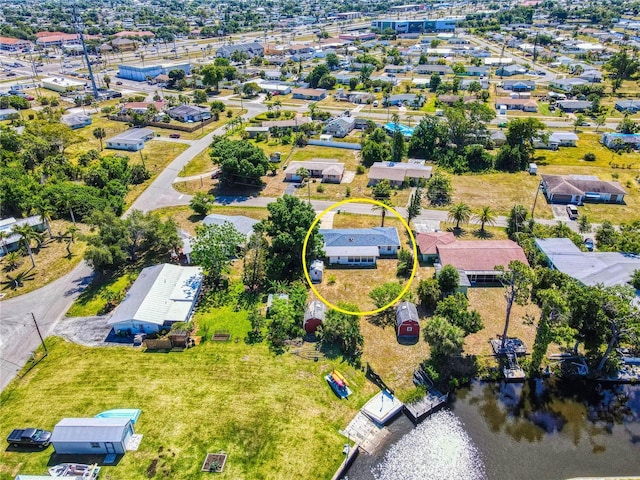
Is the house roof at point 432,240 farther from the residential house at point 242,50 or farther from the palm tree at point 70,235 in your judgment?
the residential house at point 242,50

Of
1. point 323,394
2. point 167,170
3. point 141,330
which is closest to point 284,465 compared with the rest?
point 323,394

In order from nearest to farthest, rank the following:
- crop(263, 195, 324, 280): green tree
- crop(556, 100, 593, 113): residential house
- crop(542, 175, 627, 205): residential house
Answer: crop(263, 195, 324, 280): green tree
crop(542, 175, 627, 205): residential house
crop(556, 100, 593, 113): residential house

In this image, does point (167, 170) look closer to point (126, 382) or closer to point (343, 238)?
point (343, 238)

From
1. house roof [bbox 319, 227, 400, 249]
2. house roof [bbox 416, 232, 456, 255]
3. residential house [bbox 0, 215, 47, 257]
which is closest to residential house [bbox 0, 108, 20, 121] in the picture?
residential house [bbox 0, 215, 47, 257]

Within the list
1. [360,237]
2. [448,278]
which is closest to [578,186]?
[448,278]

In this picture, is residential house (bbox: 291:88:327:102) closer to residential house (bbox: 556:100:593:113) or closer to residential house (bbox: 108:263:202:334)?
residential house (bbox: 556:100:593:113)

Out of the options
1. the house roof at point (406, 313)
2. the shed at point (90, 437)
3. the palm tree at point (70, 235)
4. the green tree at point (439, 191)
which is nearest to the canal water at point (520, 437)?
the house roof at point (406, 313)
